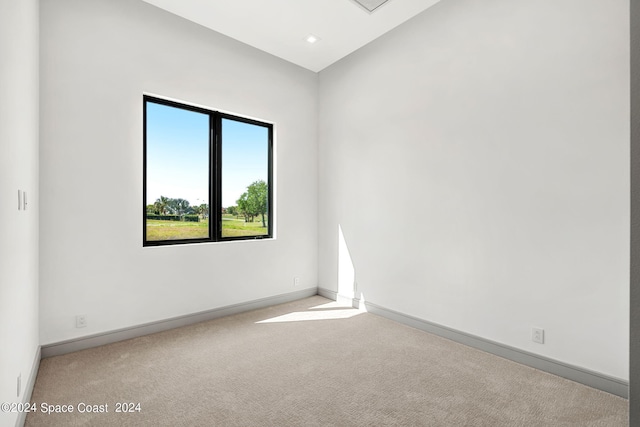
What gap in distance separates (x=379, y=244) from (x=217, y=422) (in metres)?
2.38

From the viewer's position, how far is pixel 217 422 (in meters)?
1.86

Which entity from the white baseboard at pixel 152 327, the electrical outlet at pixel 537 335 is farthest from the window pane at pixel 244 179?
the electrical outlet at pixel 537 335

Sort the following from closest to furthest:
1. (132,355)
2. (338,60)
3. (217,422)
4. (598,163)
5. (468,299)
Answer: (217,422) → (598,163) → (132,355) → (468,299) → (338,60)

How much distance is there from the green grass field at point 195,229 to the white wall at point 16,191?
952 millimetres

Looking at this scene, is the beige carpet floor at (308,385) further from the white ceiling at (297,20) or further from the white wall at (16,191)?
the white ceiling at (297,20)

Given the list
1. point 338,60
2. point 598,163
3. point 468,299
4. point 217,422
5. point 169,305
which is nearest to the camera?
point 217,422

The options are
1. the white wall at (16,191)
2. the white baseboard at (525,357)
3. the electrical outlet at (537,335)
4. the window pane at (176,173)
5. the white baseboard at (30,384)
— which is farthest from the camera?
the window pane at (176,173)

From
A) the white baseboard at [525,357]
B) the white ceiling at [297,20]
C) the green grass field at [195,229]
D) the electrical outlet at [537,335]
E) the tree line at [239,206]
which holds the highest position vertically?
the white ceiling at [297,20]

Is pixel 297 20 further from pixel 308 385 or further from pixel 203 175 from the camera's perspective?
pixel 308 385

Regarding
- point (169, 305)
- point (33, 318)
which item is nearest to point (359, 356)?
point (169, 305)

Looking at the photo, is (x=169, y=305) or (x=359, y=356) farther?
(x=169, y=305)

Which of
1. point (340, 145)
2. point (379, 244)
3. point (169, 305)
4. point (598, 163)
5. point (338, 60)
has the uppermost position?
point (338, 60)

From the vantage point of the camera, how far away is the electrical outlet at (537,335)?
2.46m

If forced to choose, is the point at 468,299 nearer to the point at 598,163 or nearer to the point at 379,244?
the point at 379,244
